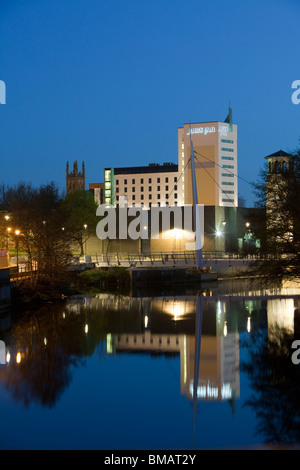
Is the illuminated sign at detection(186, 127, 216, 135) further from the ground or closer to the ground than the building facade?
further from the ground

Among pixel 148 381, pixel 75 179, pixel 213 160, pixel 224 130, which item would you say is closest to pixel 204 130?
pixel 224 130

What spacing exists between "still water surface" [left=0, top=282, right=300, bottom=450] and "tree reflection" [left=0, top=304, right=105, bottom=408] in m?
0.03

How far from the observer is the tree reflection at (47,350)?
49.7 feet

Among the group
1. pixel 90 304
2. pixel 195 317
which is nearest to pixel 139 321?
pixel 195 317

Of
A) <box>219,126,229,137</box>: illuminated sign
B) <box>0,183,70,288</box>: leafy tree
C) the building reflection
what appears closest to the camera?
the building reflection

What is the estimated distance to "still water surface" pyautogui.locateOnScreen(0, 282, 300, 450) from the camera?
38.4ft

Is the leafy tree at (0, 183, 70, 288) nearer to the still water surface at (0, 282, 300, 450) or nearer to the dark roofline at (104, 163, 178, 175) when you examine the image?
the still water surface at (0, 282, 300, 450)

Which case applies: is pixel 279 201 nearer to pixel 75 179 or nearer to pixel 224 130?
pixel 224 130

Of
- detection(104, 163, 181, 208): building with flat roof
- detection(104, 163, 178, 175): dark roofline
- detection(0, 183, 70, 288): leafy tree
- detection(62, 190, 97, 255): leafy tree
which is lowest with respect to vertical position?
detection(0, 183, 70, 288): leafy tree

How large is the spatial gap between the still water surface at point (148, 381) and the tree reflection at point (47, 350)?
0.11 ft

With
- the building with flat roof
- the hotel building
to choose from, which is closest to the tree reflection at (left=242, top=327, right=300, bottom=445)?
the hotel building
